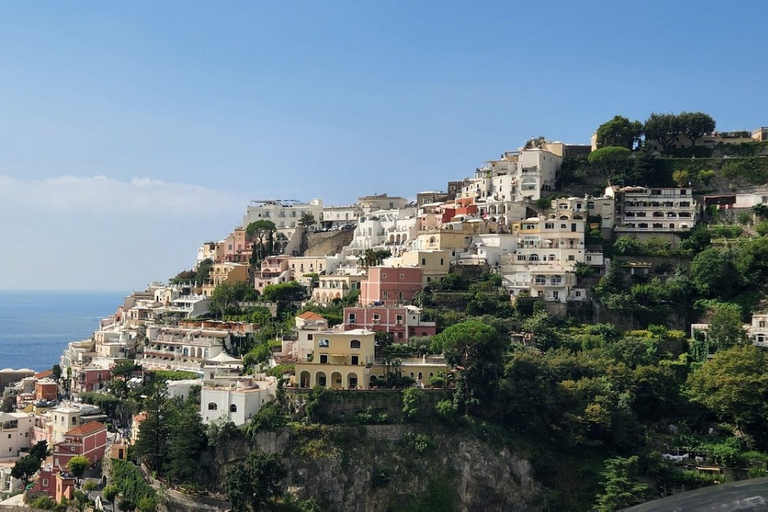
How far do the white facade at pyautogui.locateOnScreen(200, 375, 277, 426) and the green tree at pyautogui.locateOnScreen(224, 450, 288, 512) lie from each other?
3838 mm

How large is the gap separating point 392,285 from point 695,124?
26680mm

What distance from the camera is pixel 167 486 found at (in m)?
36.8

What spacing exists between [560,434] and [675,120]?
31.0m

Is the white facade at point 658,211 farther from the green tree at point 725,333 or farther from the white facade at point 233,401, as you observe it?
the white facade at point 233,401

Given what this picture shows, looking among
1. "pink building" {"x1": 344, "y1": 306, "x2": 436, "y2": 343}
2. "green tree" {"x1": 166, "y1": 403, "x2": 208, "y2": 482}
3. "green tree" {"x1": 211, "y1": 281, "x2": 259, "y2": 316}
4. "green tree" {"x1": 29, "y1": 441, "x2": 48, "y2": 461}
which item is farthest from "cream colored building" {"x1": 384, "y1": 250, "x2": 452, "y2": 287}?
"green tree" {"x1": 29, "y1": 441, "x2": 48, "y2": 461}

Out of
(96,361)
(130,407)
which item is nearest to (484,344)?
(130,407)

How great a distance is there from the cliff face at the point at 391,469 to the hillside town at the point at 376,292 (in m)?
1.83

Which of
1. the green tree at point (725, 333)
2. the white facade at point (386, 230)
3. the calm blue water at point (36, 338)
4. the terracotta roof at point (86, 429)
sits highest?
the white facade at point (386, 230)

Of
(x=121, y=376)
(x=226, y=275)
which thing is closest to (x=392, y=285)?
(x=226, y=275)

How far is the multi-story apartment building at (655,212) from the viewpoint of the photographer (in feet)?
178

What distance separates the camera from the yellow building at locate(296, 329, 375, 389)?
39.4 m

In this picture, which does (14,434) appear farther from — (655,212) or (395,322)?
(655,212)

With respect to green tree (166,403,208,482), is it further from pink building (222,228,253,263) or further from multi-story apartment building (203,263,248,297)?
pink building (222,228,253,263)

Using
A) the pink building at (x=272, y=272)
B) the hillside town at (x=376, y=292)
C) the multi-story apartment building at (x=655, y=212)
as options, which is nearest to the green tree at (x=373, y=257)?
the hillside town at (x=376, y=292)
